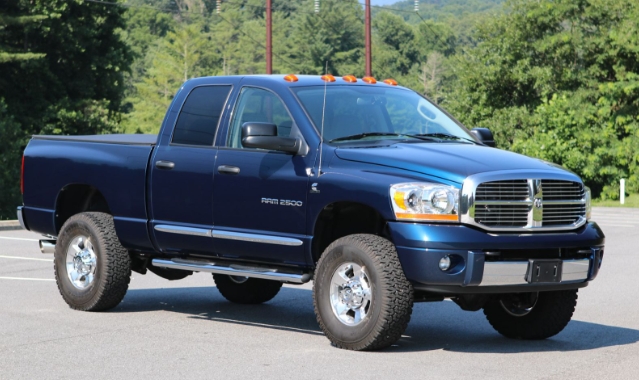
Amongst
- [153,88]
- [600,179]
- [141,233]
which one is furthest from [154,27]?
[141,233]

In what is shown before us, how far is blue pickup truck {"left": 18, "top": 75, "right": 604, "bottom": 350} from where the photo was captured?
7.80m

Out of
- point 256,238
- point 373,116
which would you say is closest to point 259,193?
point 256,238

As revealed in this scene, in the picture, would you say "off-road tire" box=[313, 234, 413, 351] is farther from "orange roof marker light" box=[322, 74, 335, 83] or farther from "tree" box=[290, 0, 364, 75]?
"tree" box=[290, 0, 364, 75]

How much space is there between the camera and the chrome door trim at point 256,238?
858 centimetres

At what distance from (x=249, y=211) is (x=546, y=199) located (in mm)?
2308

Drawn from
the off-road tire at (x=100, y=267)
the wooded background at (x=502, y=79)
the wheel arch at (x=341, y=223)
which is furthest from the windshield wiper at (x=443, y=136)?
the wooded background at (x=502, y=79)

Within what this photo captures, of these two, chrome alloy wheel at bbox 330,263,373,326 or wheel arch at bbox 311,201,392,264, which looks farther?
wheel arch at bbox 311,201,392,264

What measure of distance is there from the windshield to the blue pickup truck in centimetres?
2

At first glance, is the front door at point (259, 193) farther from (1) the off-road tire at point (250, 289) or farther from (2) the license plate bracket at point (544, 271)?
(2) the license plate bracket at point (544, 271)

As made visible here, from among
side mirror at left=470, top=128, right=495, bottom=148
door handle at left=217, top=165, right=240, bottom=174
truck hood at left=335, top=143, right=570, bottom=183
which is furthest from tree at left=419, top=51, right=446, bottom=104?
truck hood at left=335, top=143, right=570, bottom=183

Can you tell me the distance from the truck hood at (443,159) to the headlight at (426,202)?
121mm

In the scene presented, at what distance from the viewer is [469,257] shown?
7.64 m

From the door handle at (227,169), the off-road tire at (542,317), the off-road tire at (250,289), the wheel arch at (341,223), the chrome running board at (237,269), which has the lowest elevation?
the off-road tire at (250,289)

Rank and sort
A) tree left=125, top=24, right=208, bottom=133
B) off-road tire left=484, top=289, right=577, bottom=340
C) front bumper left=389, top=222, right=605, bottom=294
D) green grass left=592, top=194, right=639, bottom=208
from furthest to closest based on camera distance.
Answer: tree left=125, top=24, right=208, bottom=133 < green grass left=592, top=194, right=639, bottom=208 < off-road tire left=484, top=289, right=577, bottom=340 < front bumper left=389, top=222, right=605, bottom=294
